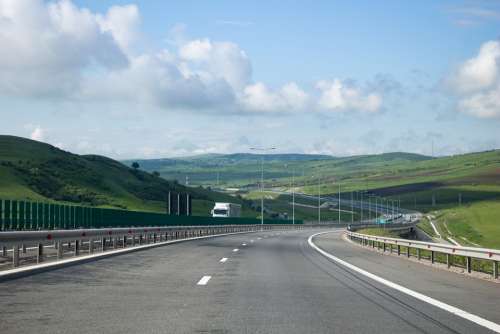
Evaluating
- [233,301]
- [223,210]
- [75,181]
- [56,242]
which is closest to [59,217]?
[56,242]

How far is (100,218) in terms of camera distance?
140 feet

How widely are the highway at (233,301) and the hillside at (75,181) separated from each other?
8873 centimetres

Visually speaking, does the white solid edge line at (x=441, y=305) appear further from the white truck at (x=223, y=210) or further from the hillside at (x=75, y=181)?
the hillside at (x=75, y=181)

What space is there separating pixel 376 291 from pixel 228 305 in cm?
406

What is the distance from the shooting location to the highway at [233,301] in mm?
10477

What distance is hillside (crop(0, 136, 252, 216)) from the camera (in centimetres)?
12350

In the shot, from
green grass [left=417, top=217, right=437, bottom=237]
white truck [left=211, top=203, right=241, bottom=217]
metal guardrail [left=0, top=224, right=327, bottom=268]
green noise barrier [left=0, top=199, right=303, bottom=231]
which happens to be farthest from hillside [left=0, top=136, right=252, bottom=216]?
metal guardrail [left=0, top=224, right=327, bottom=268]

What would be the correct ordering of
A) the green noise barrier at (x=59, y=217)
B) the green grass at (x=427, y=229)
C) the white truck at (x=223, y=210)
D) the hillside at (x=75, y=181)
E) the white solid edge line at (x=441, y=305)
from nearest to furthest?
the white solid edge line at (x=441, y=305), the green noise barrier at (x=59, y=217), the white truck at (x=223, y=210), the green grass at (x=427, y=229), the hillside at (x=75, y=181)

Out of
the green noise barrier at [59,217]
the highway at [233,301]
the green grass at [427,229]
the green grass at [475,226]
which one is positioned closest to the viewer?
the highway at [233,301]

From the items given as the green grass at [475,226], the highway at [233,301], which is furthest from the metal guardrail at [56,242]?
the green grass at [475,226]

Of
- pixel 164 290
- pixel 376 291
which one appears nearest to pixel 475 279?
pixel 376 291

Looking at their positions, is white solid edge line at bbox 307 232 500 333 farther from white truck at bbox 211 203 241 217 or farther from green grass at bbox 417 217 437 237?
green grass at bbox 417 217 437 237

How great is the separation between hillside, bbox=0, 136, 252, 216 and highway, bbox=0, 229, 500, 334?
291 feet

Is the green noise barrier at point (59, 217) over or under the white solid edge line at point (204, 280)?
over
